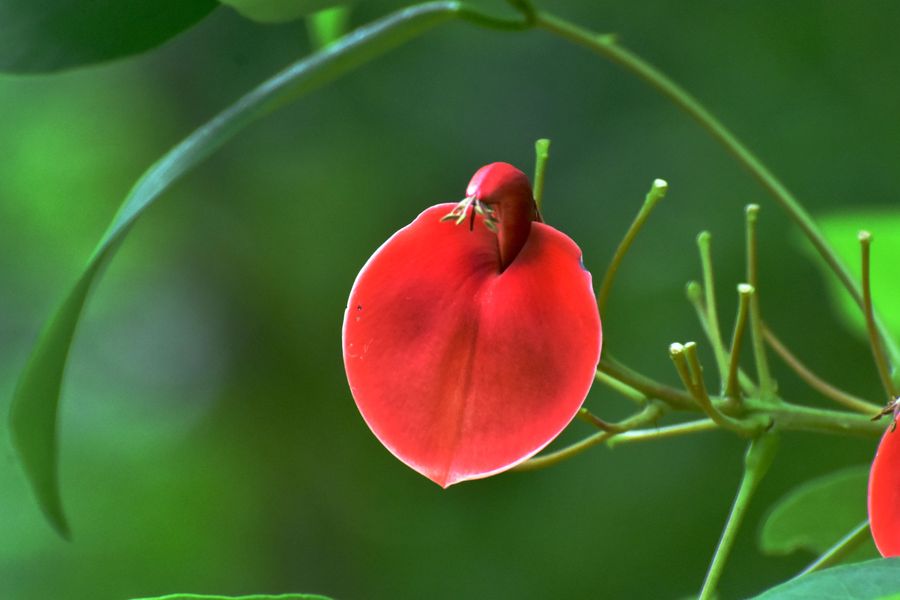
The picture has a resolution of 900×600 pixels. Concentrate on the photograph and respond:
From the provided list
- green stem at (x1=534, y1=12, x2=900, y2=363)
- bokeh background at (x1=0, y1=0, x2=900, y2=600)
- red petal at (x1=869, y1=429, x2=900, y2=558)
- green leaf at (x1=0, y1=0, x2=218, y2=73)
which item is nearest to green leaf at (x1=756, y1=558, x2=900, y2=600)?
red petal at (x1=869, y1=429, x2=900, y2=558)

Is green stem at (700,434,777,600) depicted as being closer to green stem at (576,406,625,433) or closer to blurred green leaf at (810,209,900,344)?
green stem at (576,406,625,433)

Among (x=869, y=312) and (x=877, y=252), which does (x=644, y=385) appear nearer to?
(x=869, y=312)

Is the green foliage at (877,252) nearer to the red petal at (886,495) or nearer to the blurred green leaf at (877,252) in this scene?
the blurred green leaf at (877,252)

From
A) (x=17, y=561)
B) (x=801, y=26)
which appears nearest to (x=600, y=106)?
(x=801, y=26)

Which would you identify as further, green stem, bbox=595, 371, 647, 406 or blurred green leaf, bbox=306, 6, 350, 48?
blurred green leaf, bbox=306, 6, 350, 48

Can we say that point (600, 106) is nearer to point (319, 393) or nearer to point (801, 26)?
point (801, 26)

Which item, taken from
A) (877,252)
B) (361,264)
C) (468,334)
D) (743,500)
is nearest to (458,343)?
(468,334)
